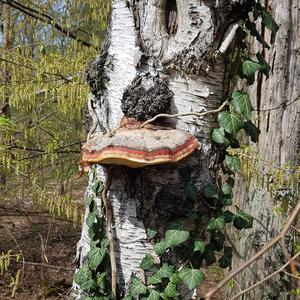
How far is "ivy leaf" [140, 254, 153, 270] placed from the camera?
1760 millimetres

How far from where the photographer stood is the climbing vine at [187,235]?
1.73 metres

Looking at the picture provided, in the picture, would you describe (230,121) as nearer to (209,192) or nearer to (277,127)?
(209,192)

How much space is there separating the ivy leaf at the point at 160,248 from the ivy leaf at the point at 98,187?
307 millimetres

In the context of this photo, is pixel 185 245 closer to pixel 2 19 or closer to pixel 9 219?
pixel 2 19

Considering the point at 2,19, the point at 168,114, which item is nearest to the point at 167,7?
the point at 168,114

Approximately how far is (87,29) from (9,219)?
390 cm

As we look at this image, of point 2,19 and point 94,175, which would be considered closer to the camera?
point 94,175

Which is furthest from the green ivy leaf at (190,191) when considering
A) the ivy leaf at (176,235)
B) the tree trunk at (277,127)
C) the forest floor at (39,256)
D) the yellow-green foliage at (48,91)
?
the forest floor at (39,256)

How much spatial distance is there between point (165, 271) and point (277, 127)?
275 centimetres

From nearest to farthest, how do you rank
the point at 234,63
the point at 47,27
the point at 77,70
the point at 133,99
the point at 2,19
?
the point at 133,99 → the point at 234,63 → the point at 77,70 → the point at 47,27 → the point at 2,19

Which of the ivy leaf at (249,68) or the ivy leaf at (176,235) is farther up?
the ivy leaf at (249,68)

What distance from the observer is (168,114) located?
1725 millimetres

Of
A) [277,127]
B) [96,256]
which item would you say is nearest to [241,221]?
[96,256]

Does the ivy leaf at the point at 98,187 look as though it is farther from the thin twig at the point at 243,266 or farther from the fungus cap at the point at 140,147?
the thin twig at the point at 243,266
